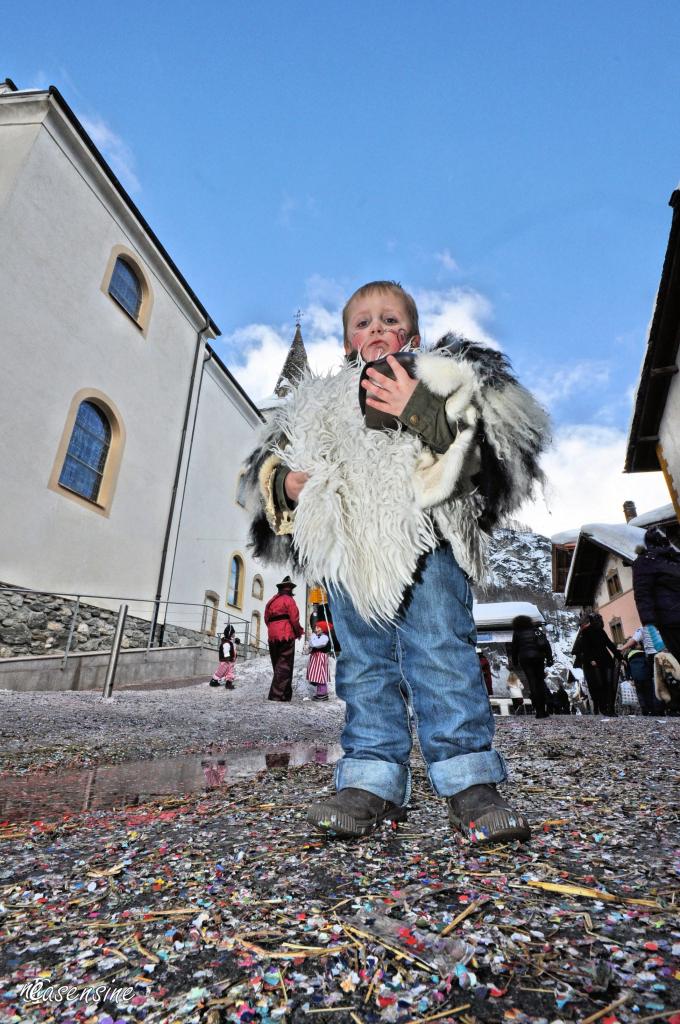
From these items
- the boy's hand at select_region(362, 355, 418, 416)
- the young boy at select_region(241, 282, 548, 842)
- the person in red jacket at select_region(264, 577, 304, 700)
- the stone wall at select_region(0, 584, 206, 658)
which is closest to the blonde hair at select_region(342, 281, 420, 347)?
the young boy at select_region(241, 282, 548, 842)

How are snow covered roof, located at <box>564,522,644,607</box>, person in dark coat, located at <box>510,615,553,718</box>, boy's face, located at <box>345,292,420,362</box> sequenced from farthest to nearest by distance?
snow covered roof, located at <box>564,522,644,607</box>, person in dark coat, located at <box>510,615,553,718</box>, boy's face, located at <box>345,292,420,362</box>

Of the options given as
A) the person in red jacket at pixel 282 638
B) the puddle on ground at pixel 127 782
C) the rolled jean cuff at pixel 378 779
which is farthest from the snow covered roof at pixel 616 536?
the rolled jean cuff at pixel 378 779

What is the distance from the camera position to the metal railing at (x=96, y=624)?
8.02 meters

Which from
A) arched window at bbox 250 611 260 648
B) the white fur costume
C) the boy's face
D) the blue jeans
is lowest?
the blue jeans

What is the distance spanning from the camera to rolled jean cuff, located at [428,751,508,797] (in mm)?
1293

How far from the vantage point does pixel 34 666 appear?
7051mm

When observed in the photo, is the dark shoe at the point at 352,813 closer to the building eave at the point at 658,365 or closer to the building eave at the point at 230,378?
the building eave at the point at 658,365

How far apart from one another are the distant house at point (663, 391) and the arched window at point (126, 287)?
10.6 metres

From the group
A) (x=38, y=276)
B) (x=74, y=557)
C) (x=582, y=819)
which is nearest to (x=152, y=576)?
(x=74, y=557)

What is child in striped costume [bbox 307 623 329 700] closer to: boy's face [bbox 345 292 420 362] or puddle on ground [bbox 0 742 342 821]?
puddle on ground [bbox 0 742 342 821]

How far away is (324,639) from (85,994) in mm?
7915

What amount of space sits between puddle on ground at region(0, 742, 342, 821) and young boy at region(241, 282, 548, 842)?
0.76m

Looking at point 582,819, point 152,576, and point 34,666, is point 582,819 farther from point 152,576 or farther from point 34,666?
point 152,576

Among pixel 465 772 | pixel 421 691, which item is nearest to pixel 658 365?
pixel 421 691
